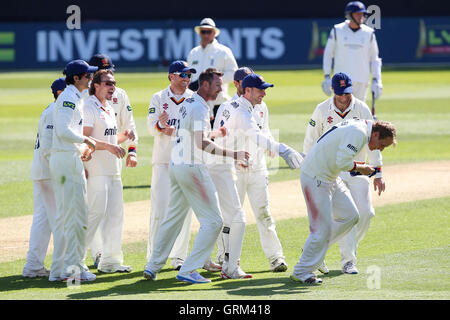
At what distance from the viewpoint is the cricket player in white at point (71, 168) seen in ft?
25.7

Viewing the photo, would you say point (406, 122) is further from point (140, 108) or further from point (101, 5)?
point (101, 5)

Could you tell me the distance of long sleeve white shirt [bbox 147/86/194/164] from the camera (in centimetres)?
921

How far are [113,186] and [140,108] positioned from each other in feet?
50.0

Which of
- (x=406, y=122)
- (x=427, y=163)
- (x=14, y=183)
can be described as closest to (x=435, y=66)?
(x=406, y=122)

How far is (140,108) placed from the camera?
943 inches

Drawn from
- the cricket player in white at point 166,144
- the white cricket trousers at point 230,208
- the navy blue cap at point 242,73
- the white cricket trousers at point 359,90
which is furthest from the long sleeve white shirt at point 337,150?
the white cricket trousers at point 359,90

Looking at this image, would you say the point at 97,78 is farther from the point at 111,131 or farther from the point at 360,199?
the point at 360,199

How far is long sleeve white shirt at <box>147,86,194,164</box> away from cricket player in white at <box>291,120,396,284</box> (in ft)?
5.76

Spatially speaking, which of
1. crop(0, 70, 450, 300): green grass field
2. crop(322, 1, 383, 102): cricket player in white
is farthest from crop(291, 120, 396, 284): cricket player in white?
crop(322, 1, 383, 102): cricket player in white

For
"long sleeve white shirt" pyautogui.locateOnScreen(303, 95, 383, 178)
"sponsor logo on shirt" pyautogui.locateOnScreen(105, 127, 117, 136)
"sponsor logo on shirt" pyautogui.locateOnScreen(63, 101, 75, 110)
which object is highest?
"sponsor logo on shirt" pyautogui.locateOnScreen(63, 101, 75, 110)

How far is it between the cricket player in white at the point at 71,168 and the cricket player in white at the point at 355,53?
662 cm

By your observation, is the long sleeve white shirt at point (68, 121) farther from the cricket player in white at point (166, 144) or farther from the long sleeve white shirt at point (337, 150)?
the long sleeve white shirt at point (337, 150)

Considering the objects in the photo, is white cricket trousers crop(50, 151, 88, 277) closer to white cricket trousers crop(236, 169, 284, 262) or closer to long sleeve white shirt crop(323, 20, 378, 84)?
white cricket trousers crop(236, 169, 284, 262)

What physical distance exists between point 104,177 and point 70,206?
75 centimetres
